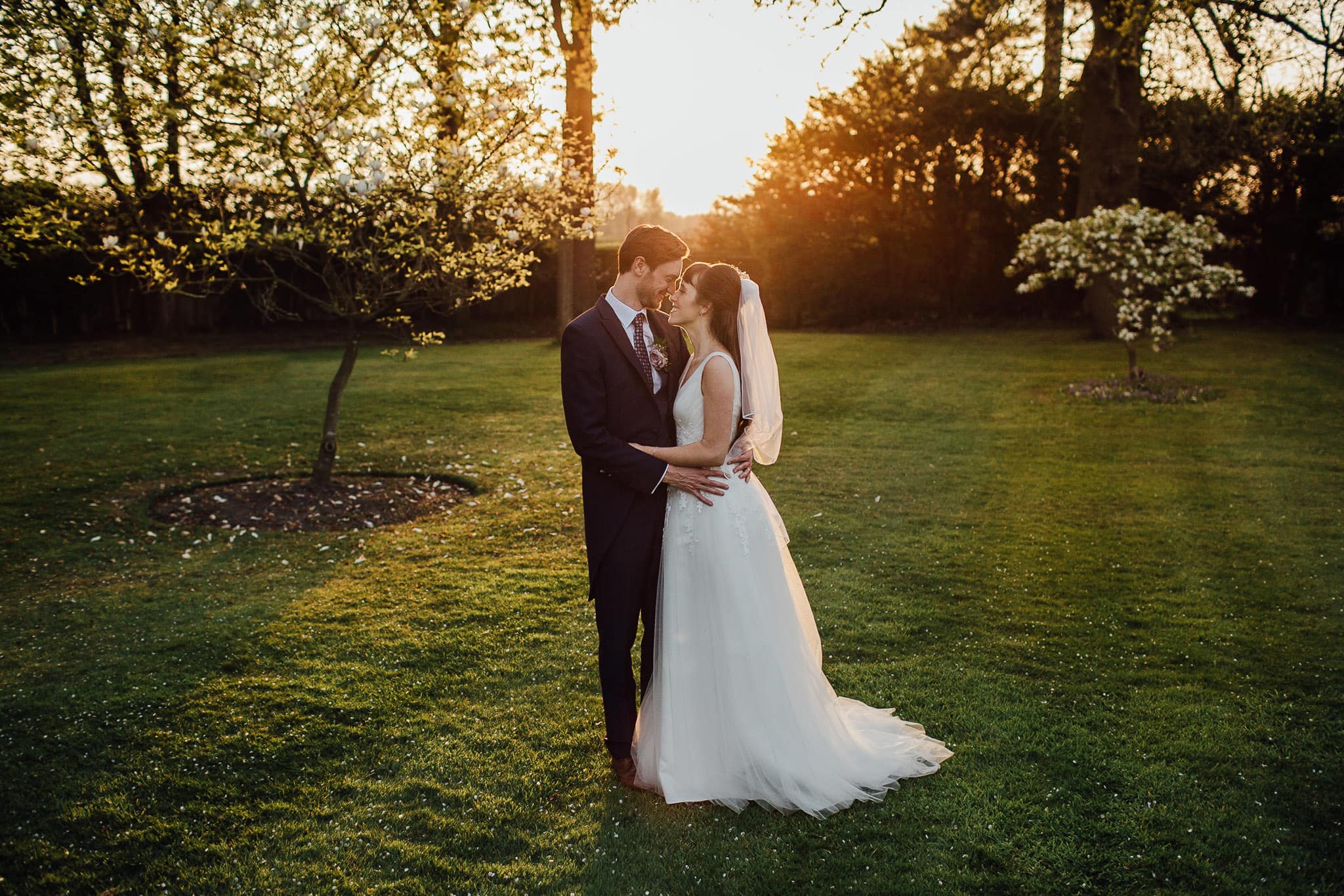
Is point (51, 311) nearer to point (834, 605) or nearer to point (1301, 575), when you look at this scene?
point (834, 605)

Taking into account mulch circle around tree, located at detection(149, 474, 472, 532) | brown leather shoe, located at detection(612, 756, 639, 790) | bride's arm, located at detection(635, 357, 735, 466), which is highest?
bride's arm, located at detection(635, 357, 735, 466)

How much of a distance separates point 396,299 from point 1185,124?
19.2 m

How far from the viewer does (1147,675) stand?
16.1ft

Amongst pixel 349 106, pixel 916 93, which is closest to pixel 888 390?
pixel 349 106

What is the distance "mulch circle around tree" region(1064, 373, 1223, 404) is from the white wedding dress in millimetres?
11881

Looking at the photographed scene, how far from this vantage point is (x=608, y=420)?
146 inches

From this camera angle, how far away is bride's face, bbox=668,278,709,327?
371 cm

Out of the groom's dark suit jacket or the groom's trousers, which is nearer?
the groom's dark suit jacket

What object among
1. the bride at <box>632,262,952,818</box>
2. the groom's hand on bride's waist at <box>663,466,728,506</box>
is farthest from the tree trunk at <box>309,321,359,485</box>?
the groom's hand on bride's waist at <box>663,466,728,506</box>

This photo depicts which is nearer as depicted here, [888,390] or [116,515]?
[116,515]

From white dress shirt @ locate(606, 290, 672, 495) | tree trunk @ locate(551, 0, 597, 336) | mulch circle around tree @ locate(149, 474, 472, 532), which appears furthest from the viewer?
tree trunk @ locate(551, 0, 597, 336)

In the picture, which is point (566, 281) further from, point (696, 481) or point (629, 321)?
point (696, 481)

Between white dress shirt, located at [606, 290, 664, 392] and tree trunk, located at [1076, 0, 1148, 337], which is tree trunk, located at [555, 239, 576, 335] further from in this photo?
white dress shirt, located at [606, 290, 664, 392]

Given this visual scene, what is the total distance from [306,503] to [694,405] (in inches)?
235
